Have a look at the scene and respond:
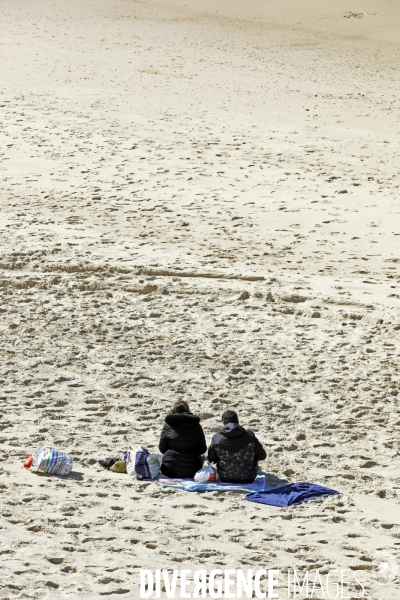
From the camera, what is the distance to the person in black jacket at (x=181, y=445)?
713 cm

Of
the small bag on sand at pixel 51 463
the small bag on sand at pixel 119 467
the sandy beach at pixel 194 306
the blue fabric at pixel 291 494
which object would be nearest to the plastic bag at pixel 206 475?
the sandy beach at pixel 194 306

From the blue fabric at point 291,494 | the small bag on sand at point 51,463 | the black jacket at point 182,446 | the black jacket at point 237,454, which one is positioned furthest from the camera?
the black jacket at point 182,446

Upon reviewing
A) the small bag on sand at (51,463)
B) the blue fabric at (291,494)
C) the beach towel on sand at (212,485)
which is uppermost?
the small bag on sand at (51,463)

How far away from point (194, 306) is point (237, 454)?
4059mm

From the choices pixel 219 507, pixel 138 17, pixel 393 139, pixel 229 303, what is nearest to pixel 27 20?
pixel 138 17

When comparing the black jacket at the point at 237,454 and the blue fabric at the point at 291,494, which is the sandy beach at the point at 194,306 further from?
the black jacket at the point at 237,454

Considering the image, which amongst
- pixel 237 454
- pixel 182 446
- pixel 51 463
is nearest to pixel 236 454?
pixel 237 454

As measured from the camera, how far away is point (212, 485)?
7.02 m

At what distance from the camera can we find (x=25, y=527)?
5.93m

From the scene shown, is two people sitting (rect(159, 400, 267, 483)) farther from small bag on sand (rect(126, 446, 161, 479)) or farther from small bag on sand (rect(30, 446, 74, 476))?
small bag on sand (rect(30, 446, 74, 476))

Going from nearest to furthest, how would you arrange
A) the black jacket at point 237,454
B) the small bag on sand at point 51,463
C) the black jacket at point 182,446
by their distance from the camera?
the small bag on sand at point 51,463 < the black jacket at point 237,454 < the black jacket at point 182,446

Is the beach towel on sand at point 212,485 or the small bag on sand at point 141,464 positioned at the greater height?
the small bag on sand at point 141,464

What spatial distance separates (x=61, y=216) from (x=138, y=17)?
18.7m

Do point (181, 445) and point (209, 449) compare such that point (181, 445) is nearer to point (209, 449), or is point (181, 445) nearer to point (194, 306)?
point (209, 449)
